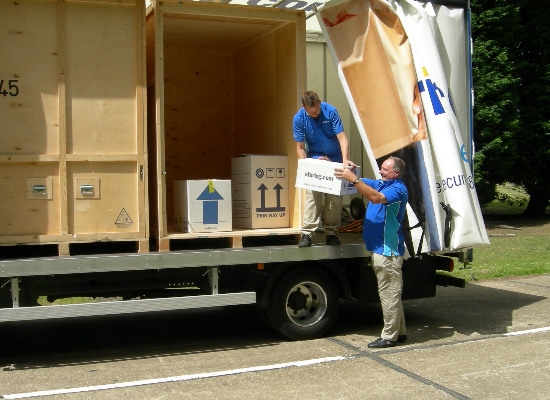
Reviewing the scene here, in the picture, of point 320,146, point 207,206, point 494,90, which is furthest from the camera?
point 494,90

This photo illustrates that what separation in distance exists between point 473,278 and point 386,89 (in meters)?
4.87

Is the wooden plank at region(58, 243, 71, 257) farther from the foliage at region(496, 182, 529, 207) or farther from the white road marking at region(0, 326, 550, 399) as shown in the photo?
the foliage at region(496, 182, 529, 207)

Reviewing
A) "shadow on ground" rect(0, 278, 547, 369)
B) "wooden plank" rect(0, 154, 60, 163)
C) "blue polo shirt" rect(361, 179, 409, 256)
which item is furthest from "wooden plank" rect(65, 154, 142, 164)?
"blue polo shirt" rect(361, 179, 409, 256)

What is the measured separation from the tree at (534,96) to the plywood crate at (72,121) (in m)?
17.8

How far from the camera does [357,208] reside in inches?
316

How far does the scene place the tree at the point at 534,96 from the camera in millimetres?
21531

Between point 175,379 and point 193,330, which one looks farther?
point 193,330

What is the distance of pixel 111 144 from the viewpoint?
6.10 meters

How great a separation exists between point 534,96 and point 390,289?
17.7 meters

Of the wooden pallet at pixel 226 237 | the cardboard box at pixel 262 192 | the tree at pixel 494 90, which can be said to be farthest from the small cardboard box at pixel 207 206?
the tree at pixel 494 90

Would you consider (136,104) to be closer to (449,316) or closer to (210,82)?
(210,82)

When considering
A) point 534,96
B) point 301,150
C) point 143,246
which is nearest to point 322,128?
point 301,150

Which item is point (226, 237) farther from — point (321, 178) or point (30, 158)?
point (30, 158)

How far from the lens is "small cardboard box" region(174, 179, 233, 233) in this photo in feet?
21.2
